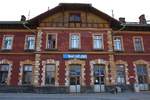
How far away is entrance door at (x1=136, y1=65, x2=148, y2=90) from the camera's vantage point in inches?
799

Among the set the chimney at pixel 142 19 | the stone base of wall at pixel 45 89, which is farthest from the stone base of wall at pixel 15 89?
the chimney at pixel 142 19

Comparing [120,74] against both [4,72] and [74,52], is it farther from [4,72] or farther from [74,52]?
[4,72]

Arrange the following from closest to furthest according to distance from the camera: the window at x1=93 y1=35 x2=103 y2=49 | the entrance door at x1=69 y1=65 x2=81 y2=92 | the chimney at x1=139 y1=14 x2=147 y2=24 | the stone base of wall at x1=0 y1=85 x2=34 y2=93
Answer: the entrance door at x1=69 y1=65 x2=81 y2=92 < the stone base of wall at x1=0 y1=85 x2=34 y2=93 < the window at x1=93 y1=35 x2=103 y2=49 < the chimney at x1=139 y1=14 x2=147 y2=24

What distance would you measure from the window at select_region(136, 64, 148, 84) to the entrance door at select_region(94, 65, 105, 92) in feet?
12.7

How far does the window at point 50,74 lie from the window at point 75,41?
2692 mm

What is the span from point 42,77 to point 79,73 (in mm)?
3350

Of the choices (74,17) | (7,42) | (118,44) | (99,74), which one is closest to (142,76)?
(118,44)

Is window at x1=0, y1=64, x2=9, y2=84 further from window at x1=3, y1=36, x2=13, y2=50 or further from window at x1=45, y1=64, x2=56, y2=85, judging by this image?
window at x1=45, y1=64, x2=56, y2=85

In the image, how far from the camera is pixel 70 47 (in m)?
19.6

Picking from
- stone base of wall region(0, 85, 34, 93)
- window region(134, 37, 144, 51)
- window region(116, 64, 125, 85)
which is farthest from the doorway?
stone base of wall region(0, 85, 34, 93)

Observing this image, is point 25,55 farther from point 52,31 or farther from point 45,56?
point 52,31

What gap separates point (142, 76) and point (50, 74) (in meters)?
8.96

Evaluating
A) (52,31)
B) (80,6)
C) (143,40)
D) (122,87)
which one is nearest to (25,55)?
(52,31)

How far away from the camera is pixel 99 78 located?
1916 cm
